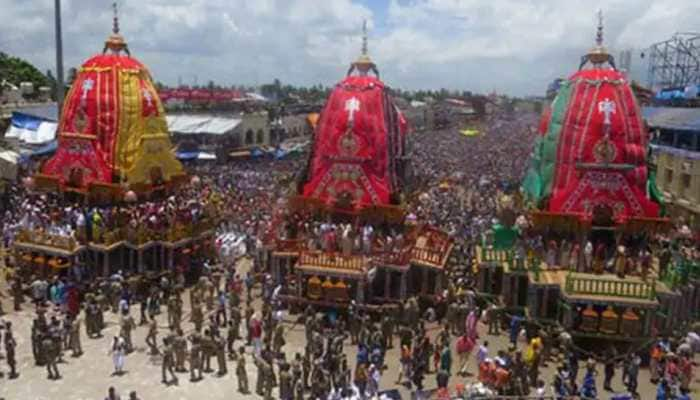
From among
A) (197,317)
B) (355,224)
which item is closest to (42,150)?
(355,224)

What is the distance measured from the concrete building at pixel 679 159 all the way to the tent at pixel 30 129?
103 ft

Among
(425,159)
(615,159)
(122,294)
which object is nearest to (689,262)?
(615,159)

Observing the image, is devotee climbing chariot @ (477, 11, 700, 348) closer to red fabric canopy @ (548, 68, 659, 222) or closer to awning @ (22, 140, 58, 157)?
red fabric canopy @ (548, 68, 659, 222)

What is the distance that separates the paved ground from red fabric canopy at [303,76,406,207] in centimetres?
598

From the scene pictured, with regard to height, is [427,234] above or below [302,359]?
above

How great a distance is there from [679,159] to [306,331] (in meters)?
21.4

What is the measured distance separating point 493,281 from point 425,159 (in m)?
39.7

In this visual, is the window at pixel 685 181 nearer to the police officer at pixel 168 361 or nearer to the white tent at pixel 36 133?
the police officer at pixel 168 361

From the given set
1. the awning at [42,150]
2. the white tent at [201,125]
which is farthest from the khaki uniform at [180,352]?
the white tent at [201,125]

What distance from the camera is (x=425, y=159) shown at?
60.0 metres

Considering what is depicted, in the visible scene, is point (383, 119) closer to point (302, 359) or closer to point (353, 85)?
point (353, 85)

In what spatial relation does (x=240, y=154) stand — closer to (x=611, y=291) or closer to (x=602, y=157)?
(x=602, y=157)

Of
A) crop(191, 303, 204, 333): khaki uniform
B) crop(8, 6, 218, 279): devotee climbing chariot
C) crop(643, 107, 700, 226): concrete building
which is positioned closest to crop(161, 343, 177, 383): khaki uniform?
crop(191, 303, 204, 333): khaki uniform

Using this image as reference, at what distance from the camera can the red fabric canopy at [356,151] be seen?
22.2 metres
